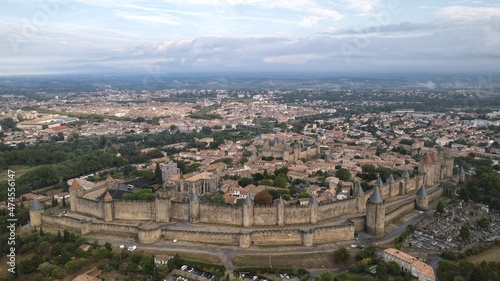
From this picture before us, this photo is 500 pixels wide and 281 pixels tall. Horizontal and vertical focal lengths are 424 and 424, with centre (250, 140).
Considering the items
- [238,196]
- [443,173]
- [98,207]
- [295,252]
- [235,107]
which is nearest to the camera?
[295,252]

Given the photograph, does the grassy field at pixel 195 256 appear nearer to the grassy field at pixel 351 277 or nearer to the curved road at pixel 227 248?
the curved road at pixel 227 248

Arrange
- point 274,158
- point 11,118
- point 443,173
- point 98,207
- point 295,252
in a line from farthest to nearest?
point 11,118 < point 274,158 < point 443,173 < point 98,207 < point 295,252

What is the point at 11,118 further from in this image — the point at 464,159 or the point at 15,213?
the point at 464,159

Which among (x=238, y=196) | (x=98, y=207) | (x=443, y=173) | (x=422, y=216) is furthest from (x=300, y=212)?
(x=443, y=173)

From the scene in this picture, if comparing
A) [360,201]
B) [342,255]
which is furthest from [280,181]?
[342,255]

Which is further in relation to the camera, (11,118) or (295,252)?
(11,118)

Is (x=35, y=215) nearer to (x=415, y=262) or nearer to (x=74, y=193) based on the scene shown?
(x=74, y=193)
